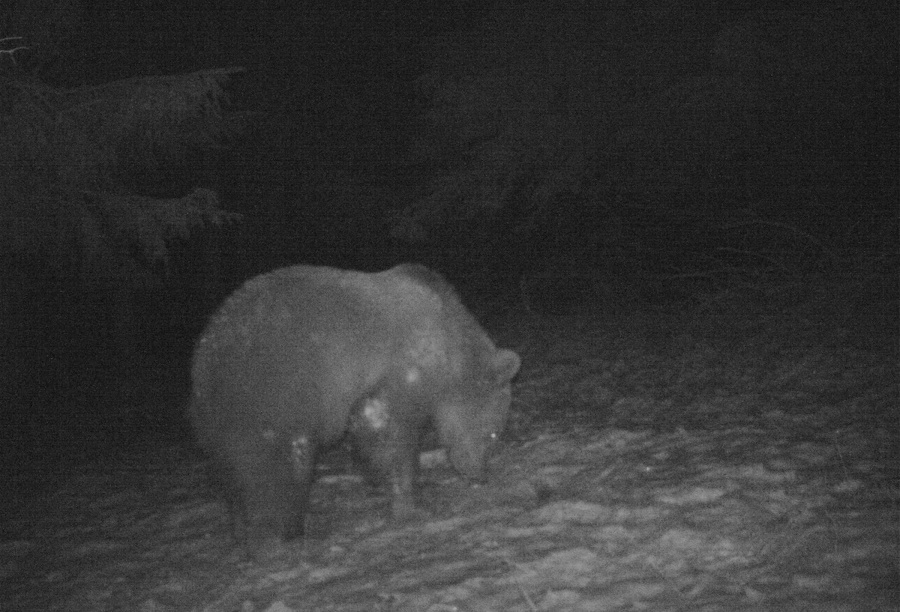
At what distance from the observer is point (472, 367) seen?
656 centimetres

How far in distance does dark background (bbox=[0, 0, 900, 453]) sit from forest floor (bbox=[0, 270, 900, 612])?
142 cm

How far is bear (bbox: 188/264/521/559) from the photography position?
5.43m

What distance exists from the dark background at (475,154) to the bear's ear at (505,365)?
3.19 meters

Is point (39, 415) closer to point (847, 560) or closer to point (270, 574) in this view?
point (270, 574)

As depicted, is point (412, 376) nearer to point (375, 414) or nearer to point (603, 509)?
point (375, 414)

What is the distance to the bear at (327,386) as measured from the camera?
5.43m

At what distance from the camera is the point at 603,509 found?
5.06m

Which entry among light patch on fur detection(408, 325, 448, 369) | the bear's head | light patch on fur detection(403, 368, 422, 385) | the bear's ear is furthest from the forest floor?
light patch on fur detection(408, 325, 448, 369)

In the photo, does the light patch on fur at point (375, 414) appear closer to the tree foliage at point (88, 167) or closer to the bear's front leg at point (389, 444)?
the bear's front leg at point (389, 444)

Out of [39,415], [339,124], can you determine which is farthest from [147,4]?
[39,415]

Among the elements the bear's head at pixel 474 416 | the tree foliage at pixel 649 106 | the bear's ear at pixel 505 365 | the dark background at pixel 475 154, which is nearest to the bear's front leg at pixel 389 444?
the bear's head at pixel 474 416

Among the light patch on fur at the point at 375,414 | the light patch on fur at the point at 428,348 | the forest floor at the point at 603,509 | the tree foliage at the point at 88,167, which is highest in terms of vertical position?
the tree foliage at the point at 88,167

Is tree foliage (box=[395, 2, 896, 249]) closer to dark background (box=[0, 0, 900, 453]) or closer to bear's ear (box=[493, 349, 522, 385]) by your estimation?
dark background (box=[0, 0, 900, 453])

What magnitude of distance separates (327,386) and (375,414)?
427mm
